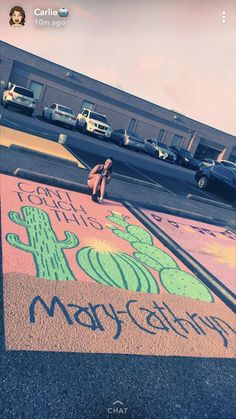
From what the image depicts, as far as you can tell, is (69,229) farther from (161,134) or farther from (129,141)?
(161,134)

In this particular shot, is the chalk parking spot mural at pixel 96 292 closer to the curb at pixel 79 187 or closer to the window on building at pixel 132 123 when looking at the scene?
the curb at pixel 79 187

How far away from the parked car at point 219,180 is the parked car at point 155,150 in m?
10.9

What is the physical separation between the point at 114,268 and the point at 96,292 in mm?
791

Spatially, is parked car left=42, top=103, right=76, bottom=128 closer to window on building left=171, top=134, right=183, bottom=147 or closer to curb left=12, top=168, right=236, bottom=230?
curb left=12, top=168, right=236, bottom=230

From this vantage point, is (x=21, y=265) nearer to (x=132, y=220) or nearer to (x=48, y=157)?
(x=132, y=220)

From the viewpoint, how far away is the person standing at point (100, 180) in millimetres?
7637

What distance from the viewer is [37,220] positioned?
5465 millimetres

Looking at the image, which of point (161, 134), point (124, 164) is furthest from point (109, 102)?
point (124, 164)

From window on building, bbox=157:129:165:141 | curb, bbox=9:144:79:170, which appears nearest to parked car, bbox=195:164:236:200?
curb, bbox=9:144:79:170

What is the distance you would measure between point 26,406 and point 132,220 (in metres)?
5.10

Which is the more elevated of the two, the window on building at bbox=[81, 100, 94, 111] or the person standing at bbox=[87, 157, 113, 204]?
the window on building at bbox=[81, 100, 94, 111]

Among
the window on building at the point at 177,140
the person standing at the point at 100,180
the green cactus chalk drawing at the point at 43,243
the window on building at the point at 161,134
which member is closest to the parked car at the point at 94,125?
the window on building at the point at 161,134

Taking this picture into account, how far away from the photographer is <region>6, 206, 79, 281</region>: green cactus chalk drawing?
420cm

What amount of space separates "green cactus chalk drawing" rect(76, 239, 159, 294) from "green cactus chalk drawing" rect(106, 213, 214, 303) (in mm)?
240
